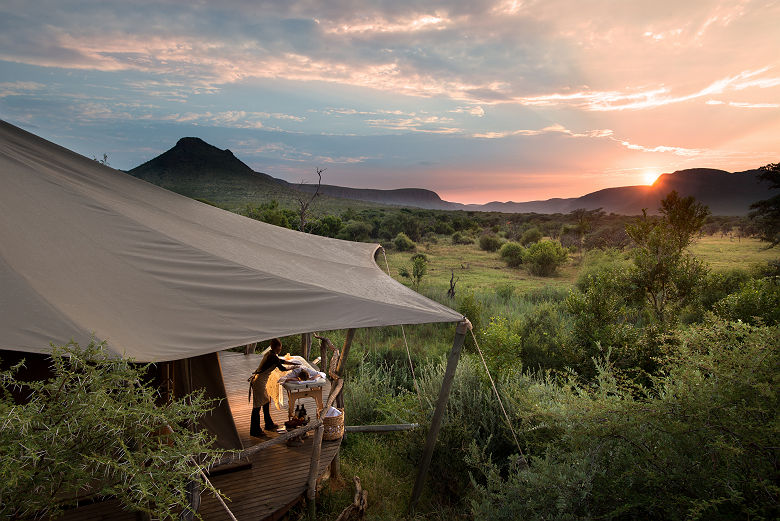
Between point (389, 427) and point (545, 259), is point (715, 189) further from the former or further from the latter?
point (389, 427)

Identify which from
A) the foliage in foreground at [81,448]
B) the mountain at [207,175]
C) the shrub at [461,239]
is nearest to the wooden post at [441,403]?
the foliage in foreground at [81,448]

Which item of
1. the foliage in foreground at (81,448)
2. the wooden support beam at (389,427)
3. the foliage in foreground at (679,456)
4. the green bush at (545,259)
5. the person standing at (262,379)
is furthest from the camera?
the green bush at (545,259)

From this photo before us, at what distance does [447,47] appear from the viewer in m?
12.2

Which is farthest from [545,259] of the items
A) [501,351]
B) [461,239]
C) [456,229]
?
[456,229]

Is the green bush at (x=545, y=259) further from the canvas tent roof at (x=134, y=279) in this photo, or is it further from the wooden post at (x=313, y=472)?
the wooden post at (x=313, y=472)

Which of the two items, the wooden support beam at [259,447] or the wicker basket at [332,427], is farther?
the wicker basket at [332,427]

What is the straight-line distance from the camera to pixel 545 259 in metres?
26.9

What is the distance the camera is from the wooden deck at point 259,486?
13.9ft

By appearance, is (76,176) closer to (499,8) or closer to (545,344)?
(499,8)

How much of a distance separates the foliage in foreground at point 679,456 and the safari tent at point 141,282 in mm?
1834

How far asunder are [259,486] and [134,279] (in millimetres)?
2639

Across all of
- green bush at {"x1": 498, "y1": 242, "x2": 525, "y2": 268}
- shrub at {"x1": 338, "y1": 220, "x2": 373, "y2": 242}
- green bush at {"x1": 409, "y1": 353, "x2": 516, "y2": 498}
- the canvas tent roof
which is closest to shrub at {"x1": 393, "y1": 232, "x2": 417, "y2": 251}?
shrub at {"x1": 338, "y1": 220, "x2": 373, "y2": 242}

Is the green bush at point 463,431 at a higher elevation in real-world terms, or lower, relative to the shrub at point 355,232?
lower

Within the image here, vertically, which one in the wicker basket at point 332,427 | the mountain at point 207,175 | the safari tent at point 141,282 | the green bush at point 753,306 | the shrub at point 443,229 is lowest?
the wicker basket at point 332,427
